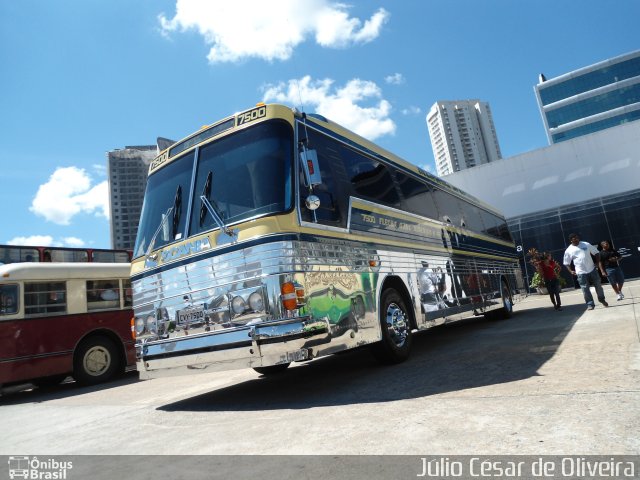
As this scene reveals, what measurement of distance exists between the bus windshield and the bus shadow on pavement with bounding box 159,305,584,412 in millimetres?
2071

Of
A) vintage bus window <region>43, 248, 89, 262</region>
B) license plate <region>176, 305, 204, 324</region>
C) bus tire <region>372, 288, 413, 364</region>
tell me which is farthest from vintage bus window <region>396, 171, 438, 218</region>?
vintage bus window <region>43, 248, 89, 262</region>

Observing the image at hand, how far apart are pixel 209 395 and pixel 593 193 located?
110 feet

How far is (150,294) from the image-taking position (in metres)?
5.43

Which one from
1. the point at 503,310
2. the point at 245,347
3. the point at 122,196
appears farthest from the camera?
the point at 122,196

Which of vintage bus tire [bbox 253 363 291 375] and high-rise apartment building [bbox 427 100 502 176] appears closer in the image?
vintage bus tire [bbox 253 363 291 375]

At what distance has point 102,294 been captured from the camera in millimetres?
10391

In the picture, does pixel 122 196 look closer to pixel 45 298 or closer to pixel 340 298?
pixel 45 298

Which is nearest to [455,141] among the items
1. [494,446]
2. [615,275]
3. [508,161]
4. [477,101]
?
[477,101]

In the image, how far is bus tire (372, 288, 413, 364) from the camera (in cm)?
568

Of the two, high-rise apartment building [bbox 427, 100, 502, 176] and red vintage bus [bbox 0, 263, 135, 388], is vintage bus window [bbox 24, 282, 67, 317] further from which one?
high-rise apartment building [bbox 427, 100, 502, 176]

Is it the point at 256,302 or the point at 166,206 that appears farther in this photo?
the point at 166,206

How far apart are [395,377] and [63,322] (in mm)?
7773

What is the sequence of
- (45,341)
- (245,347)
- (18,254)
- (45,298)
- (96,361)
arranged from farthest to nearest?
(18,254), (96,361), (45,298), (45,341), (245,347)

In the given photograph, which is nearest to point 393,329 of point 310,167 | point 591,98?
point 310,167
